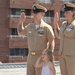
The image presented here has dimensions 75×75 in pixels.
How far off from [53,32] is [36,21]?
0.33 m

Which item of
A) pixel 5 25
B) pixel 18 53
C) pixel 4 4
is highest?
pixel 4 4

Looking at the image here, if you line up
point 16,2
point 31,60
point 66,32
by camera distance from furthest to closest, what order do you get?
1. point 16,2
2. point 31,60
3. point 66,32

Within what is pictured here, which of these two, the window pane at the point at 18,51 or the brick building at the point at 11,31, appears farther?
the window pane at the point at 18,51

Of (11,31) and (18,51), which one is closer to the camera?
(11,31)

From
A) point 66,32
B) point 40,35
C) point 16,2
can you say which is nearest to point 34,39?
point 40,35

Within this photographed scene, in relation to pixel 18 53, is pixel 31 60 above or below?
above

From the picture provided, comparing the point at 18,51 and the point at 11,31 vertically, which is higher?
the point at 11,31

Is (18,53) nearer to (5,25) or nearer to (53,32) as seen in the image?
(5,25)

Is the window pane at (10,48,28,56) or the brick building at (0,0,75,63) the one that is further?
the window pane at (10,48,28,56)

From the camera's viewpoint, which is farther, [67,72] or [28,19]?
[28,19]

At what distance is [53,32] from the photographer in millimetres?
5312

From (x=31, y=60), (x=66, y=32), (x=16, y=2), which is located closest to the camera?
(x=66, y=32)

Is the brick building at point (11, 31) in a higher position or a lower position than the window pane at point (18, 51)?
higher

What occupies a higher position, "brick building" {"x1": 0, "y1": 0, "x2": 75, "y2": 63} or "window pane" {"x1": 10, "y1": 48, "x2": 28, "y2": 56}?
"brick building" {"x1": 0, "y1": 0, "x2": 75, "y2": 63}
